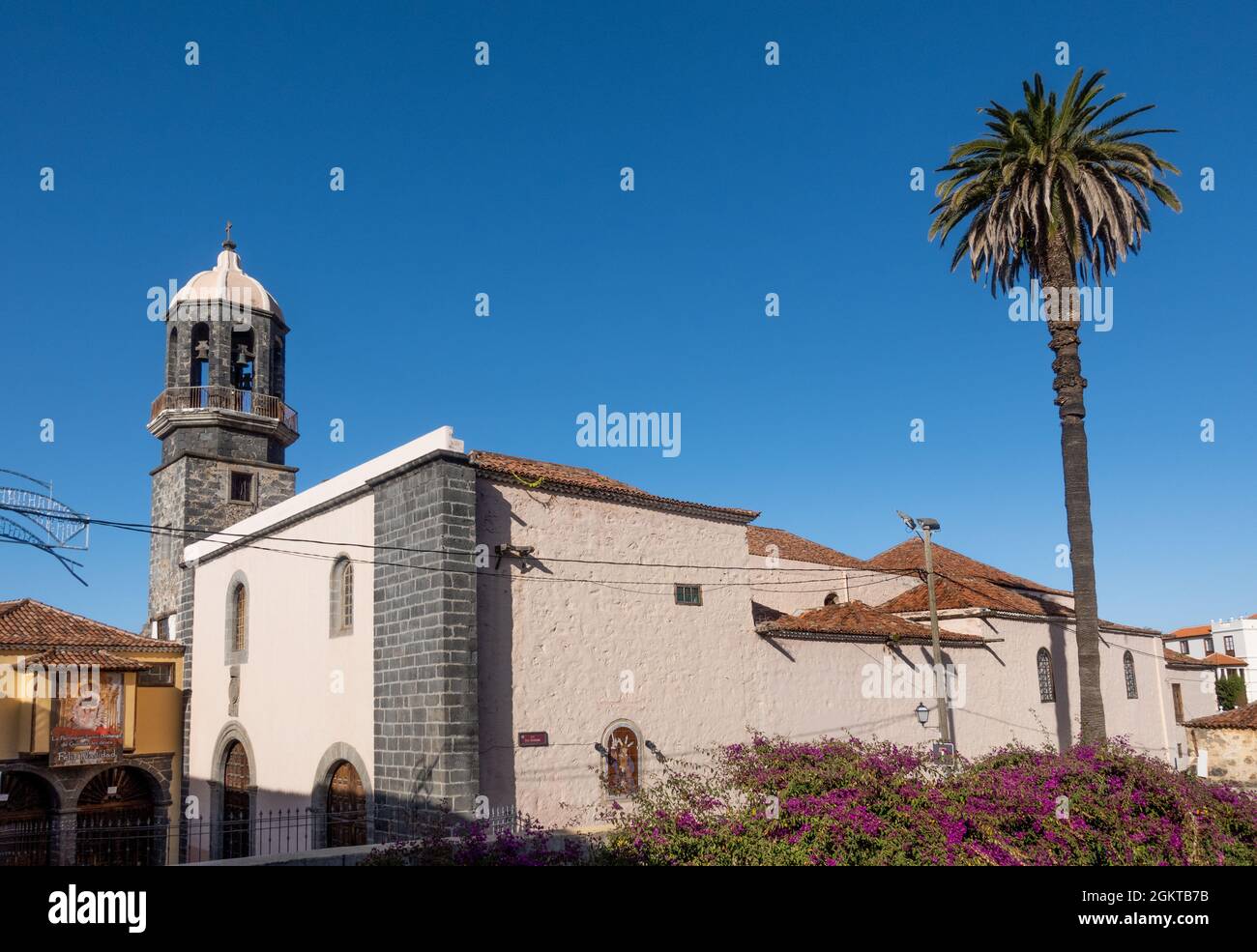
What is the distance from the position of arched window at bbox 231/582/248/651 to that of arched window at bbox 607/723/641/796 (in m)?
9.81

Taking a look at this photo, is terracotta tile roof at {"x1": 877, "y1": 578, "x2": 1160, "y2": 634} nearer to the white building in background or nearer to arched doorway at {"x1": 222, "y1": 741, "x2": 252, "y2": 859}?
arched doorway at {"x1": 222, "y1": 741, "x2": 252, "y2": 859}

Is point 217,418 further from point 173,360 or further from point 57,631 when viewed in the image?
point 57,631

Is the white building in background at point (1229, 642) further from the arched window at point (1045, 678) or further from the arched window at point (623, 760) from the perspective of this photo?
the arched window at point (623, 760)

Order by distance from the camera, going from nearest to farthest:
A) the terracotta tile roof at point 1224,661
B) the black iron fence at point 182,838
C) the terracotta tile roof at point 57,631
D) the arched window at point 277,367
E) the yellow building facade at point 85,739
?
the black iron fence at point 182,838 → the yellow building facade at point 85,739 → the terracotta tile roof at point 57,631 → the arched window at point 277,367 → the terracotta tile roof at point 1224,661

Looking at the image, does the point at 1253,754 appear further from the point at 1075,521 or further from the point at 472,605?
the point at 472,605

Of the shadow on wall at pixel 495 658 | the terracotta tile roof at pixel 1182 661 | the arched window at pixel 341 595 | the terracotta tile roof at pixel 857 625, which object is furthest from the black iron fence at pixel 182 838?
the terracotta tile roof at pixel 1182 661

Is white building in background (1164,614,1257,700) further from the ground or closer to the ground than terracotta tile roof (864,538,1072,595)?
closer to the ground

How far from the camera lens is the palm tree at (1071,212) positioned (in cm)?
2236

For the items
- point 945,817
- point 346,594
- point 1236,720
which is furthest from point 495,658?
point 1236,720

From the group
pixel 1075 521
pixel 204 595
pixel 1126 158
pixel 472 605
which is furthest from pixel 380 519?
pixel 1126 158

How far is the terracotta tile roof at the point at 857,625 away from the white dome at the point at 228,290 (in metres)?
16.6

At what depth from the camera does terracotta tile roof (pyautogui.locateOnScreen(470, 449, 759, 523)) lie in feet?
56.3

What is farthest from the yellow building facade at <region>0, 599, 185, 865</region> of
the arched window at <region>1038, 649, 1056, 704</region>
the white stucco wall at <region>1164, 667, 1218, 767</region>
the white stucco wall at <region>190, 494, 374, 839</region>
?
the white stucco wall at <region>1164, 667, 1218, 767</region>
